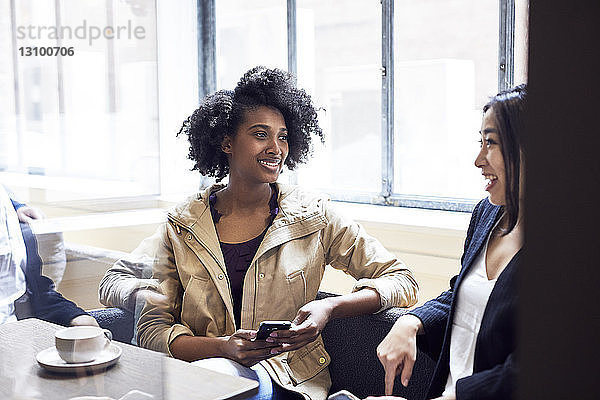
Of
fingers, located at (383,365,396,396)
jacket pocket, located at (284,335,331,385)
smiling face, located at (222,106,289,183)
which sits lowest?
jacket pocket, located at (284,335,331,385)

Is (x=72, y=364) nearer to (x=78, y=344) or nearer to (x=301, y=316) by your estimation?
(x=78, y=344)

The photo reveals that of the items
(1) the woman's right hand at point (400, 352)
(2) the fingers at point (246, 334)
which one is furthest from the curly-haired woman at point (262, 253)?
(1) the woman's right hand at point (400, 352)

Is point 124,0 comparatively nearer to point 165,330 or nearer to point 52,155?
point 52,155

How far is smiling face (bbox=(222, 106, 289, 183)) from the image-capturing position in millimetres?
1088

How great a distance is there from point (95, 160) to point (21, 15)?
5.7 inches

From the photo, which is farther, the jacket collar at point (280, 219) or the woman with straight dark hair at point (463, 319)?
the jacket collar at point (280, 219)

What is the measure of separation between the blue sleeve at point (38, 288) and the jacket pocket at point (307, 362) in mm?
608

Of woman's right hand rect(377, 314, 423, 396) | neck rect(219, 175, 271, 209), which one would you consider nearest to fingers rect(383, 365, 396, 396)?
woman's right hand rect(377, 314, 423, 396)

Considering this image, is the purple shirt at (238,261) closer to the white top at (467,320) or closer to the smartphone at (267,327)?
the smartphone at (267,327)

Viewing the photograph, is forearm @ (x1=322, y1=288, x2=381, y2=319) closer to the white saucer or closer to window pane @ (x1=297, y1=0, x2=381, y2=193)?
the white saucer

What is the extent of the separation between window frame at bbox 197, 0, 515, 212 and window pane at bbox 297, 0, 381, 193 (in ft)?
0.07

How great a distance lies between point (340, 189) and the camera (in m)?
1.80

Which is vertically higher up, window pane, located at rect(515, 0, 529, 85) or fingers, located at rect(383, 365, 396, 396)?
window pane, located at rect(515, 0, 529, 85)

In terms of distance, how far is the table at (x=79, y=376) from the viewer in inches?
14.6
